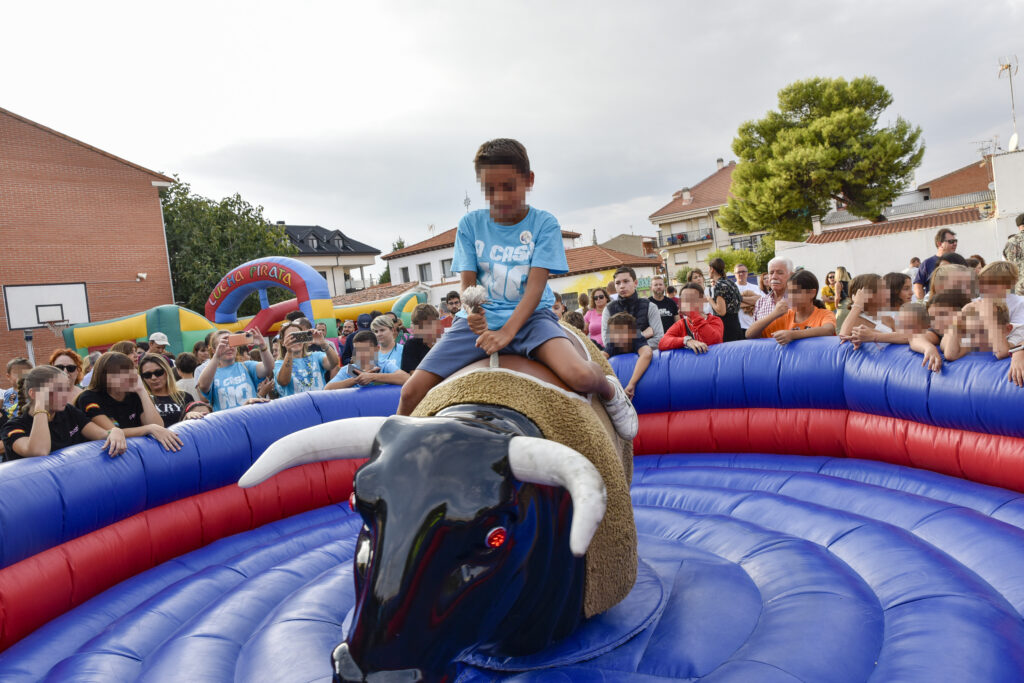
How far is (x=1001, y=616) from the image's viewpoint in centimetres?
223

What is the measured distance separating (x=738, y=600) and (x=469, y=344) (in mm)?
1622

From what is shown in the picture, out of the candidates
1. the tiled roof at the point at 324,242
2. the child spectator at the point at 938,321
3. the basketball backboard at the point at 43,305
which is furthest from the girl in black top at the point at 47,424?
the tiled roof at the point at 324,242

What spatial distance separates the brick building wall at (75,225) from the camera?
2127 cm

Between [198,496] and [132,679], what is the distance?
175cm

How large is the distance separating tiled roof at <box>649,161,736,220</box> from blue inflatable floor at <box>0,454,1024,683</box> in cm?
4342

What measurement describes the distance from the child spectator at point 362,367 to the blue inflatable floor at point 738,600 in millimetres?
1486

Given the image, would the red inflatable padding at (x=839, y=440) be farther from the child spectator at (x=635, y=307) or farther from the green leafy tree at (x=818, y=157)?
the green leafy tree at (x=818, y=157)

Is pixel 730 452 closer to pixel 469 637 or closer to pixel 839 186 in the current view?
pixel 469 637

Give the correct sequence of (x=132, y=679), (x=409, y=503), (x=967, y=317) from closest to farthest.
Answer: (x=409, y=503) → (x=132, y=679) → (x=967, y=317)

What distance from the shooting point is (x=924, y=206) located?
124ft

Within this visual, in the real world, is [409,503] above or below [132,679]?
above

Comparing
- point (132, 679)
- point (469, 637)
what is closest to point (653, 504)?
point (469, 637)

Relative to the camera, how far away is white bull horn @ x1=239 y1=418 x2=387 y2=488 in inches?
87.3

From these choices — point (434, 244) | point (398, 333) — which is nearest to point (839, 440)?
point (398, 333)
